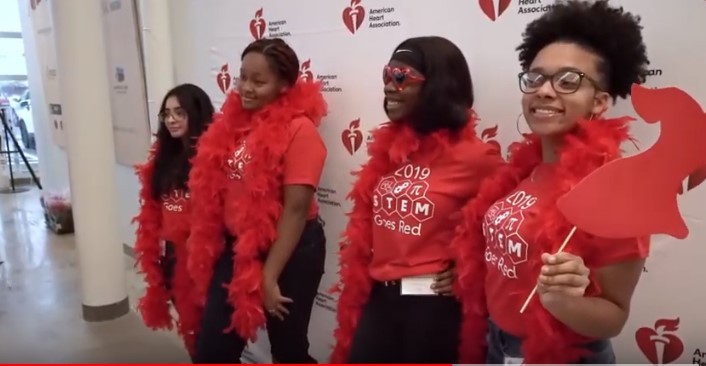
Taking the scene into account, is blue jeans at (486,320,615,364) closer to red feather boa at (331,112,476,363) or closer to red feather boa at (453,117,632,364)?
red feather boa at (453,117,632,364)

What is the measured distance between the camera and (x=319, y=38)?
87.4 inches

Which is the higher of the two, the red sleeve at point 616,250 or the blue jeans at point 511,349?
the red sleeve at point 616,250

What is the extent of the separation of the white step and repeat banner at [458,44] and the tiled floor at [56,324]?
565 millimetres

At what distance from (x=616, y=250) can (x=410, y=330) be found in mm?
628

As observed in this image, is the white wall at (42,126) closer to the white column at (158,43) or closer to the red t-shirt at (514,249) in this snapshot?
the white column at (158,43)

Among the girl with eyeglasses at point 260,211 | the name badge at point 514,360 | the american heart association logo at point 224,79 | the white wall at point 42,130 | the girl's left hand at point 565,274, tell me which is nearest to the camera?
the girl's left hand at point 565,274

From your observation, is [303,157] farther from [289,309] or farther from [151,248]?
[151,248]

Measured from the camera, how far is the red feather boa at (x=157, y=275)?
7.34 ft

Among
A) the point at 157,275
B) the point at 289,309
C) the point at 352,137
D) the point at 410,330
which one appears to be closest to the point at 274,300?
the point at 289,309

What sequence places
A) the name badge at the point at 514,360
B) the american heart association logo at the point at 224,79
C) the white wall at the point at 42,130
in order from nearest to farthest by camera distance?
the name badge at the point at 514,360, the american heart association logo at the point at 224,79, the white wall at the point at 42,130

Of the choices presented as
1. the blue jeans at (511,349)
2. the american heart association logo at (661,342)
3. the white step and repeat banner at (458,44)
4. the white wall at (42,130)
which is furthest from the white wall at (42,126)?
the american heart association logo at (661,342)

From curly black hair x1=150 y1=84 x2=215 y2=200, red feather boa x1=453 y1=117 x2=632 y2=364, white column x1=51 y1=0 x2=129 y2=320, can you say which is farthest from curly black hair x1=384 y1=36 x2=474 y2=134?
white column x1=51 y1=0 x2=129 y2=320

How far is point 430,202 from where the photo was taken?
143cm

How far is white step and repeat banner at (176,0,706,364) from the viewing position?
1332mm
